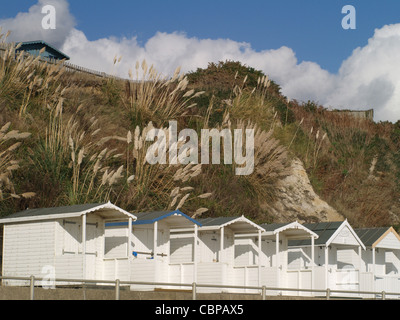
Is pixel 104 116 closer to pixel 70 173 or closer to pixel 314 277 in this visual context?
pixel 70 173

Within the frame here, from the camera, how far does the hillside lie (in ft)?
84.5

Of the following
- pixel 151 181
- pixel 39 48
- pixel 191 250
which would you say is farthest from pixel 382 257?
pixel 39 48

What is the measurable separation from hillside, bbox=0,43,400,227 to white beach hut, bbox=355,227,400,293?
200 inches

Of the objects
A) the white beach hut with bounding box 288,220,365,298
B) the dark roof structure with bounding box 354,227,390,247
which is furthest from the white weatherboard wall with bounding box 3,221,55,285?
the dark roof structure with bounding box 354,227,390,247

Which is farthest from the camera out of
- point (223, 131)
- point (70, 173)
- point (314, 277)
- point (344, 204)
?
point (344, 204)

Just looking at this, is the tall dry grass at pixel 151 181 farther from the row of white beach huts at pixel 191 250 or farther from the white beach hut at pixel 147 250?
the white beach hut at pixel 147 250

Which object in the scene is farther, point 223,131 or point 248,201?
point 223,131

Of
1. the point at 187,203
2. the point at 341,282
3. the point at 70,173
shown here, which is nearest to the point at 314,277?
the point at 341,282

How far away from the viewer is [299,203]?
38594 mm

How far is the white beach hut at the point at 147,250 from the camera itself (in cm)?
2241

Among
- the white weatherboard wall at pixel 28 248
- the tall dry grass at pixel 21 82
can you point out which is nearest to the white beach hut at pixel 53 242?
the white weatherboard wall at pixel 28 248

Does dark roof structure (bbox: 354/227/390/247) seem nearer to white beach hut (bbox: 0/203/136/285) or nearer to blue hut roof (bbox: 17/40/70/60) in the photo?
white beach hut (bbox: 0/203/136/285)
